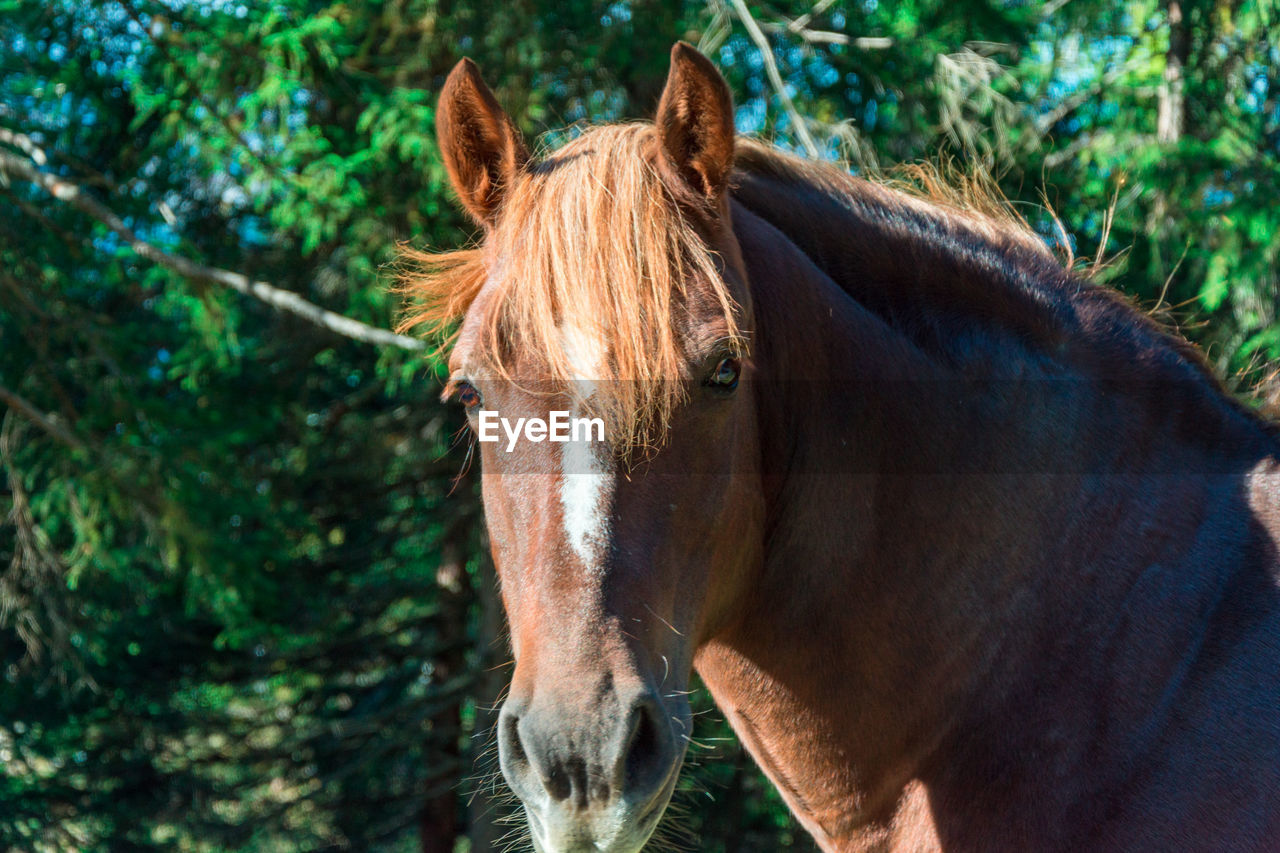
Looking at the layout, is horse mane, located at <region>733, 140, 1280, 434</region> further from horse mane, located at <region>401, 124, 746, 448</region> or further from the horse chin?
the horse chin

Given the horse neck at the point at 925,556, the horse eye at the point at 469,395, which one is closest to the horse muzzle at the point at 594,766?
the horse neck at the point at 925,556

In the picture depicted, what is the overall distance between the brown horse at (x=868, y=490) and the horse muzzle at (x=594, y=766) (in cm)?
7

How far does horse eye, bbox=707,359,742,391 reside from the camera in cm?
180

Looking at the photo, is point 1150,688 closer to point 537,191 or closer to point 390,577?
point 537,191

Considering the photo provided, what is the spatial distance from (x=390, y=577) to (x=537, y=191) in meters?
6.63

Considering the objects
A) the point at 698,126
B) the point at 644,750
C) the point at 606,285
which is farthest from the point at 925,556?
the point at 698,126

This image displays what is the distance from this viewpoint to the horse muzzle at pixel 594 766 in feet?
4.97

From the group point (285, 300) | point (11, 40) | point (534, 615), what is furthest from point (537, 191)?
point (11, 40)

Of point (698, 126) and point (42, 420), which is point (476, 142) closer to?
point (698, 126)

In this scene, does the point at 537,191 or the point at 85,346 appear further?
the point at 85,346

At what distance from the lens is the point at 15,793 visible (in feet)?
23.0

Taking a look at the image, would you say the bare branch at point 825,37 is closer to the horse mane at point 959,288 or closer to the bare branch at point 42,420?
the horse mane at point 959,288

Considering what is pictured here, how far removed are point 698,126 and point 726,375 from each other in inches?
21.5

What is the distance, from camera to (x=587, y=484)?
1.69 m
